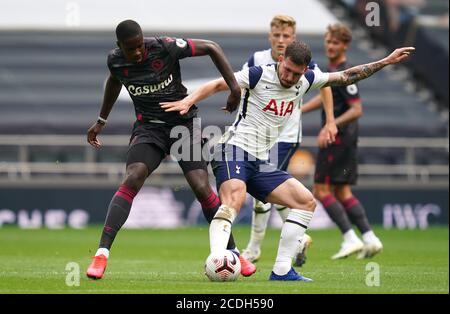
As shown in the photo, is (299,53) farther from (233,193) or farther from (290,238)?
(290,238)

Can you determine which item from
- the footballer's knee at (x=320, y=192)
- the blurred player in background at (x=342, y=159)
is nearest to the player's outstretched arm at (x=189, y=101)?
the blurred player in background at (x=342, y=159)

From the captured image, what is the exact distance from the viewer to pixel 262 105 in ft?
29.8

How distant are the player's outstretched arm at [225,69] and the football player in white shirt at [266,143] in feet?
0.35

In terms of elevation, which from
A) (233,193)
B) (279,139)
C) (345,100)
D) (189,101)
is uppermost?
(189,101)

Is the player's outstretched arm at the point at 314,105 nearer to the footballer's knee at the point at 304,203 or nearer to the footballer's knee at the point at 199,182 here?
the footballer's knee at the point at 199,182

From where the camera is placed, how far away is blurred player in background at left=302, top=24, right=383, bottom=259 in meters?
12.4

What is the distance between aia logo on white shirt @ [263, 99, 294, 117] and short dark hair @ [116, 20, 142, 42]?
4.29ft

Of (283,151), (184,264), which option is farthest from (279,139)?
(184,264)

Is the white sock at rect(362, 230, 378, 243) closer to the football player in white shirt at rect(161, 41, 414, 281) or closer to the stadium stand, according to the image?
the football player in white shirt at rect(161, 41, 414, 281)

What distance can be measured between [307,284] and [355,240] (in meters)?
4.05

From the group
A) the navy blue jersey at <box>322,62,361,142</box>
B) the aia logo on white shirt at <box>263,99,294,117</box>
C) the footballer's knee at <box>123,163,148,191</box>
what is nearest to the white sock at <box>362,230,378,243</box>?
the navy blue jersey at <box>322,62,361,142</box>

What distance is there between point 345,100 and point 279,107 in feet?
12.2
